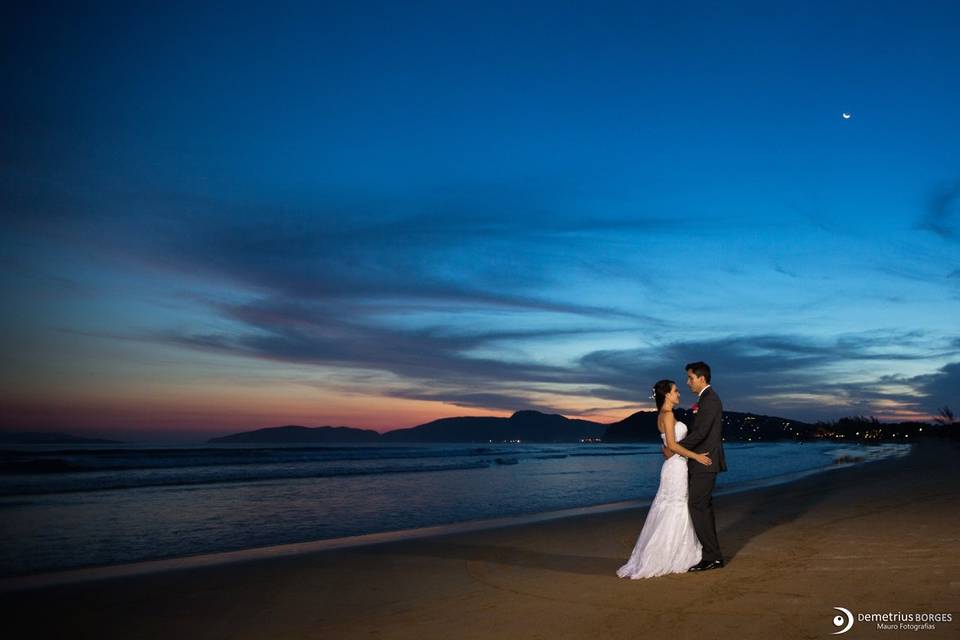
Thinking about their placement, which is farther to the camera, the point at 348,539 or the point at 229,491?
the point at 229,491

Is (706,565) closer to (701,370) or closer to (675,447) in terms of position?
(675,447)

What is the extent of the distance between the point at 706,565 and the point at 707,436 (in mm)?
1458

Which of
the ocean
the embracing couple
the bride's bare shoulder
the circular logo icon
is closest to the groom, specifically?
the embracing couple

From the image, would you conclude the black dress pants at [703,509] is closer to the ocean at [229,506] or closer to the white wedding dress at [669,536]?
the white wedding dress at [669,536]

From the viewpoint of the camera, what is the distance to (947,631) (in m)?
5.08

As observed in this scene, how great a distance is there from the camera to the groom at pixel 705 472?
304 inches

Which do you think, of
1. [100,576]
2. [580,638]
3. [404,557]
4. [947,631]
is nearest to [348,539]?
[404,557]

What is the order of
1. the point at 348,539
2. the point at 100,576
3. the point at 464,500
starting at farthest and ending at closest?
the point at 464,500, the point at 348,539, the point at 100,576

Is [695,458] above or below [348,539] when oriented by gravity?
above

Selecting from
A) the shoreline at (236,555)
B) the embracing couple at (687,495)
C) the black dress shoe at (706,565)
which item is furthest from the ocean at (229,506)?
the black dress shoe at (706,565)

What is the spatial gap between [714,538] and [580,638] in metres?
3.11

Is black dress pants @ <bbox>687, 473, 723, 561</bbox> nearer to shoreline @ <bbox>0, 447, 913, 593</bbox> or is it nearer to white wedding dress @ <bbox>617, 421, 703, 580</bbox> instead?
white wedding dress @ <bbox>617, 421, 703, 580</bbox>

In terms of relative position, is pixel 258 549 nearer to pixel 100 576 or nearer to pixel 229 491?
pixel 100 576

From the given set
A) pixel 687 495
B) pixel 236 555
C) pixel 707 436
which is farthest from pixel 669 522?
pixel 236 555
